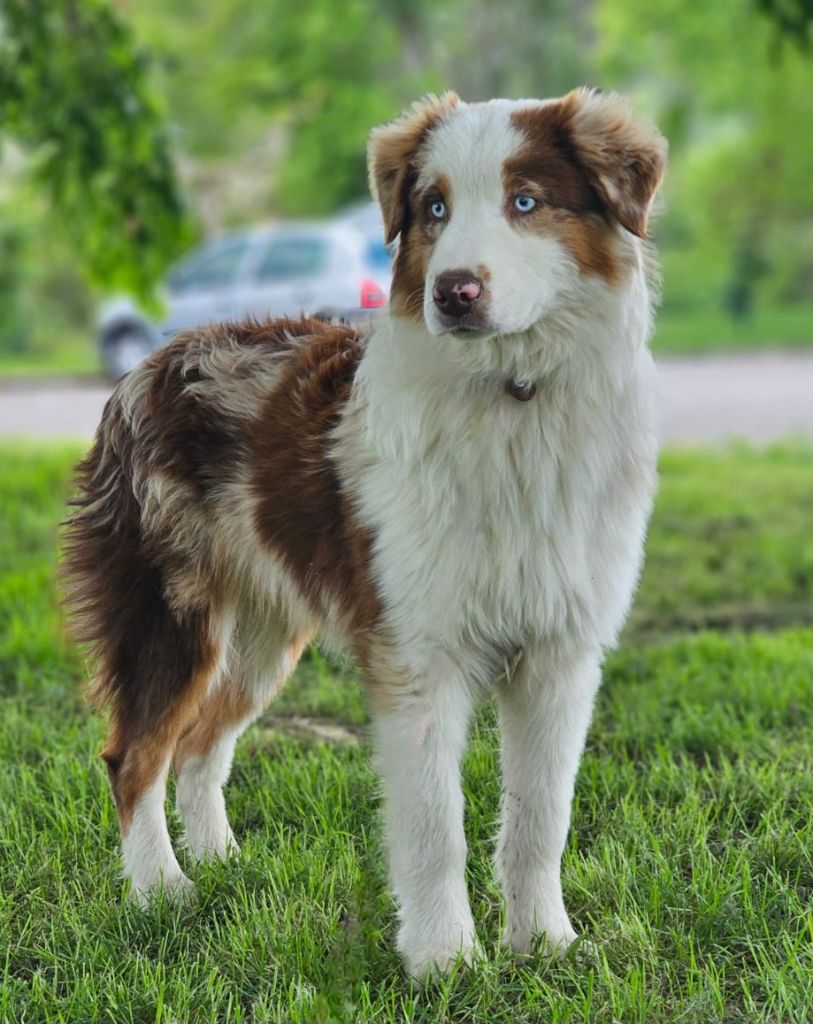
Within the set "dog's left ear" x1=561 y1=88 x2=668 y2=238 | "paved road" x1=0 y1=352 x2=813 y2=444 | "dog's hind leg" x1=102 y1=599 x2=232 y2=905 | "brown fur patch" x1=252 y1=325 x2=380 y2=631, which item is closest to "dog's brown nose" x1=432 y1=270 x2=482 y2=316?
"dog's left ear" x1=561 y1=88 x2=668 y2=238

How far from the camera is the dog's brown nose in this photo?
287cm

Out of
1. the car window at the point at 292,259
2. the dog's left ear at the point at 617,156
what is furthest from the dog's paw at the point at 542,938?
the car window at the point at 292,259

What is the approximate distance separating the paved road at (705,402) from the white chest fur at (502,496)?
843 cm

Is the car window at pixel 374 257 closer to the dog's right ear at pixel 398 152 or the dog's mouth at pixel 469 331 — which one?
the dog's right ear at pixel 398 152

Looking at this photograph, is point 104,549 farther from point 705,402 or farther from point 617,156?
point 705,402

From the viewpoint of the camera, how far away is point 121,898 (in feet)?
12.1

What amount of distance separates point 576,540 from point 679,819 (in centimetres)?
118

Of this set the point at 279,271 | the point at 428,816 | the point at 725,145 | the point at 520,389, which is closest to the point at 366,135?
the point at 279,271

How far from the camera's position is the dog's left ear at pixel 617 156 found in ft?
10.2

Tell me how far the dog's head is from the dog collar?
185 millimetres

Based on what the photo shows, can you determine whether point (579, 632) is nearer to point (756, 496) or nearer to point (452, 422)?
point (452, 422)

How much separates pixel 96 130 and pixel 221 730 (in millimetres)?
4540

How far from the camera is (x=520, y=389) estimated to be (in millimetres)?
3168

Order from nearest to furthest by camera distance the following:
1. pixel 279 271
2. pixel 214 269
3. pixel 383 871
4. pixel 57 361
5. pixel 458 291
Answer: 1. pixel 458 291
2. pixel 383 871
3. pixel 279 271
4. pixel 214 269
5. pixel 57 361
